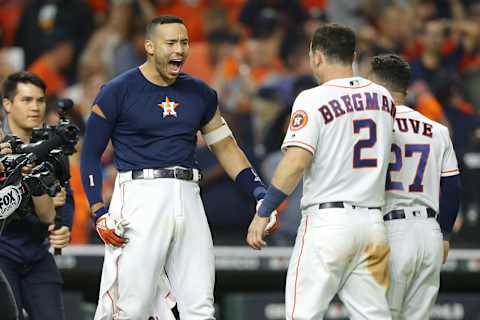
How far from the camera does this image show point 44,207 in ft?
20.8

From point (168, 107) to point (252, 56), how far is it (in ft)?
14.7

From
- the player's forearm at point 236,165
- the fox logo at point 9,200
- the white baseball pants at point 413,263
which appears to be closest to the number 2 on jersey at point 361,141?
the white baseball pants at point 413,263

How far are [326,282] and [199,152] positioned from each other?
14.1 ft

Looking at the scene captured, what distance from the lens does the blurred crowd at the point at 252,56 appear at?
389 inches

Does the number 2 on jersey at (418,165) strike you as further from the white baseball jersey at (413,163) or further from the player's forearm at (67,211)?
the player's forearm at (67,211)

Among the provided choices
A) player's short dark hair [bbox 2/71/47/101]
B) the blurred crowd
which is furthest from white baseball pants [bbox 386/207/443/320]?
the blurred crowd

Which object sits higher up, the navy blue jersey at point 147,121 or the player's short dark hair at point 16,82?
the player's short dark hair at point 16,82

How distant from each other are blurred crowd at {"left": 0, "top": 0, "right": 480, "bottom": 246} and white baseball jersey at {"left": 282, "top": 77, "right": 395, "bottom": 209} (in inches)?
154

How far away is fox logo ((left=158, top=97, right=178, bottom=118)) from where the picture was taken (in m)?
6.05

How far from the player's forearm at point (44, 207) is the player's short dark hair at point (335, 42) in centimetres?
169

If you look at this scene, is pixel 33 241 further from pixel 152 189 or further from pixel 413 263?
pixel 413 263

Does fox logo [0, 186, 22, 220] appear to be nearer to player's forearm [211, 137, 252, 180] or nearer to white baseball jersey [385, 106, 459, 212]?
player's forearm [211, 137, 252, 180]

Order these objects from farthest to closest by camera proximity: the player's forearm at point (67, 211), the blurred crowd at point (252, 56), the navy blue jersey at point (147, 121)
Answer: the blurred crowd at point (252, 56), the player's forearm at point (67, 211), the navy blue jersey at point (147, 121)

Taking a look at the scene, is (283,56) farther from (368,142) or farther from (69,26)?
(368,142)
